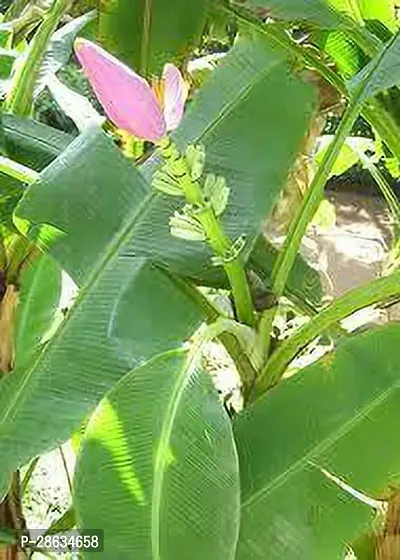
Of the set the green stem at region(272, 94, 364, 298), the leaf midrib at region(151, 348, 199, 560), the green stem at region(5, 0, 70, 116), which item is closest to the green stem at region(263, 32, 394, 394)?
the green stem at region(272, 94, 364, 298)

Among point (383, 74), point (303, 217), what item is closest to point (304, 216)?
point (303, 217)

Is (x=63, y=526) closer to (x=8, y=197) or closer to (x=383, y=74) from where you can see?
(x=8, y=197)

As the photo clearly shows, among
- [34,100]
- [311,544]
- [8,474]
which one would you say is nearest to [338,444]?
[311,544]

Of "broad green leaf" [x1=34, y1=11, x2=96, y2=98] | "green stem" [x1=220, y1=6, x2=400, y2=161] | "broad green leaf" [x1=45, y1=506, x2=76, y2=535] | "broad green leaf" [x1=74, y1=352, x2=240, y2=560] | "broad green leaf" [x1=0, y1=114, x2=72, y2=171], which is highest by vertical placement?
"green stem" [x1=220, y1=6, x2=400, y2=161]

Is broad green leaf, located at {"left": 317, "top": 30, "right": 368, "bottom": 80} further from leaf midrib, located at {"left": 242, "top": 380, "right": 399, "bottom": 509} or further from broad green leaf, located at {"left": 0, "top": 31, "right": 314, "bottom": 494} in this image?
leaf midrib, located at {"left": 242, "top": 380, "right": 399, "bottom": 509}

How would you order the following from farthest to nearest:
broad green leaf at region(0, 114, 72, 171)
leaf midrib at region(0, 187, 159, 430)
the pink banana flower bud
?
broad green leaf at region(0, 114, 72, 171) → leaf midrib at region(0, 187, 159, 430) → the pink banana flower bud

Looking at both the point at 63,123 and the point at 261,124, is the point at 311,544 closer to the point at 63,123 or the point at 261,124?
the point at 261,124
